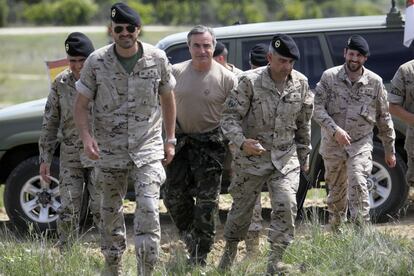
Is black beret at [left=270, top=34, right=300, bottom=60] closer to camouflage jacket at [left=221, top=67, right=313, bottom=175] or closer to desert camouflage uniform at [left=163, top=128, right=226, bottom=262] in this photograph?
camouflage jacket at [left=221, top=67, right=313, bottom=175]

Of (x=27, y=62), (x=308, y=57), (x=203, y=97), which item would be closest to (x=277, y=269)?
(x=203, y=97)

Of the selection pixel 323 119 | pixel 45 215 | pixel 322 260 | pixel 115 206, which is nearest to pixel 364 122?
pixel 323 119

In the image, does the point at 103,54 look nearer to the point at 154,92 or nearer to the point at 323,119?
the point at 154,92

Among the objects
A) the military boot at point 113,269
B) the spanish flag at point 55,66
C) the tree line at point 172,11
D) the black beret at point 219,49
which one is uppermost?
the black beret at point 219,49

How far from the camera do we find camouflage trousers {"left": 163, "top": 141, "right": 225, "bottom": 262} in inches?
276

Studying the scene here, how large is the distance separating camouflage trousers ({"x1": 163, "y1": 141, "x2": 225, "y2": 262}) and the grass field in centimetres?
1756

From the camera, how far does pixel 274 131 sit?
638cm

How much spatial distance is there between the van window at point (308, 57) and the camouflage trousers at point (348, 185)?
1.12 m

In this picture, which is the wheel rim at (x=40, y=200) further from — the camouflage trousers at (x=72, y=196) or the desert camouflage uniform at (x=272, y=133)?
the desert camouflage uniform at (x=272, y=133)

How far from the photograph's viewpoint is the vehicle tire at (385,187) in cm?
858

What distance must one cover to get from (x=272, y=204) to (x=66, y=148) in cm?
182

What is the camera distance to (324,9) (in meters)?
71.6

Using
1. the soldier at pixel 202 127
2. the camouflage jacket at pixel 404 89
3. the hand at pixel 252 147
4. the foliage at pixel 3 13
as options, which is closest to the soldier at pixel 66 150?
the soldier at pixel 202 127

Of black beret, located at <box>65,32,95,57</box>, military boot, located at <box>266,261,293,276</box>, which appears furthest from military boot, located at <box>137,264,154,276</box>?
black beret, located at <box>65,32,95,57</box>
